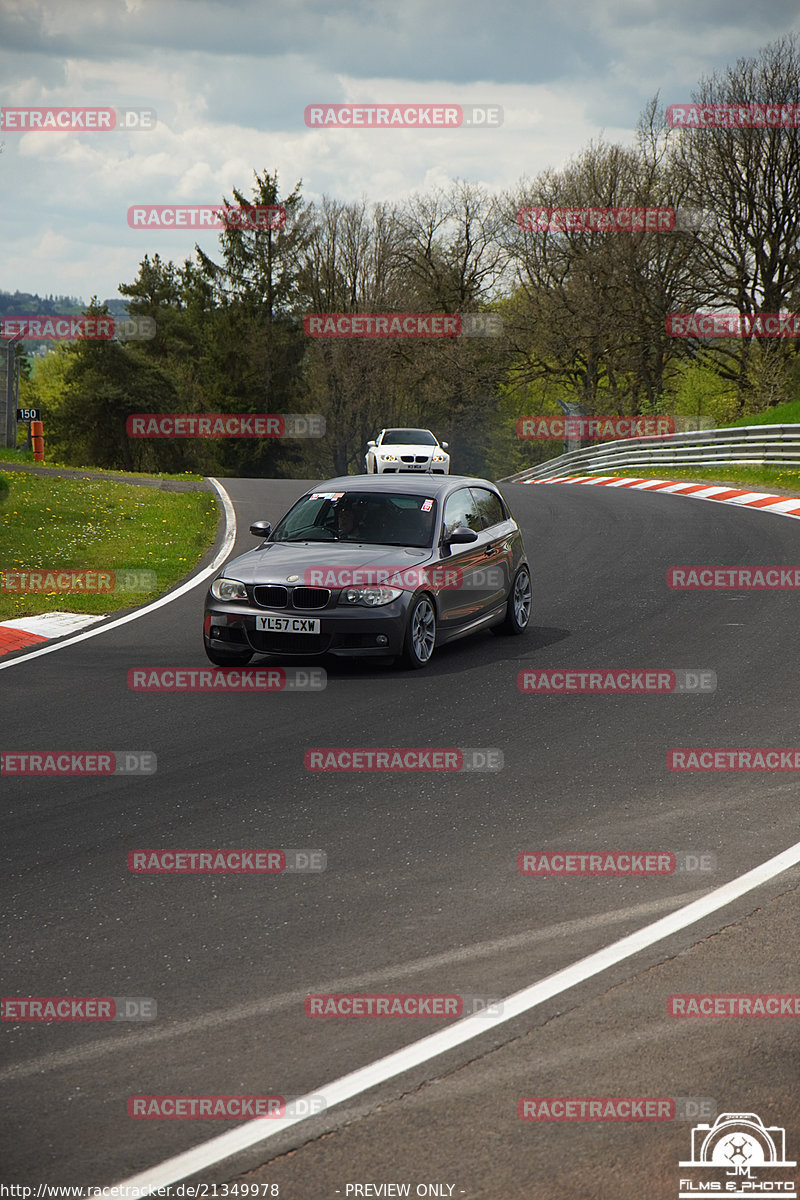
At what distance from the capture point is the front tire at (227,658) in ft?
33.5

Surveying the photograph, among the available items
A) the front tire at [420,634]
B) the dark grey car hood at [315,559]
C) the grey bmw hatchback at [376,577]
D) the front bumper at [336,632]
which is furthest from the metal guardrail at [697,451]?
the front bumper at [336,632]

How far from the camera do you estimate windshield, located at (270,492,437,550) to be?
36.2ft

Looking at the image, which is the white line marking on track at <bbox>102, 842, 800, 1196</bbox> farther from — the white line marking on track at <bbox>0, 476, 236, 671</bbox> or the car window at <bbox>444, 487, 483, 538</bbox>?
the white line marking on track at <bbox>0, 476, 236, 671</bbox>

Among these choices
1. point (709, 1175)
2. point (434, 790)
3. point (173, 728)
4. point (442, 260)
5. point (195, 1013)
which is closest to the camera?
point (709, 1175)

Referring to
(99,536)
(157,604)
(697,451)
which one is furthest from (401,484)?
(697,451)

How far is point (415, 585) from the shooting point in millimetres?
10219

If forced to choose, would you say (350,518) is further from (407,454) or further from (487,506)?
(407,454)

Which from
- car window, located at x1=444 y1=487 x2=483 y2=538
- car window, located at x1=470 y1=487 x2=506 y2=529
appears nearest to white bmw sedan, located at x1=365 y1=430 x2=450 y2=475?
car window, located at x1=470 y1=487 x2=506 y2=529

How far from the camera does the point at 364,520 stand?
11219mm

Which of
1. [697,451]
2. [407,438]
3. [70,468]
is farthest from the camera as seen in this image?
[407,438]

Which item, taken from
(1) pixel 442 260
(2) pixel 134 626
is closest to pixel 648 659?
(2) pixel 134 626

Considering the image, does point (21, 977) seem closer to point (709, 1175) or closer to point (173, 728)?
point (709, 1175)

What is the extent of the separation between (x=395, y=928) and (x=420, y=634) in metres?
5.47

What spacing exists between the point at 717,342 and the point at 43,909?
43927 mm
